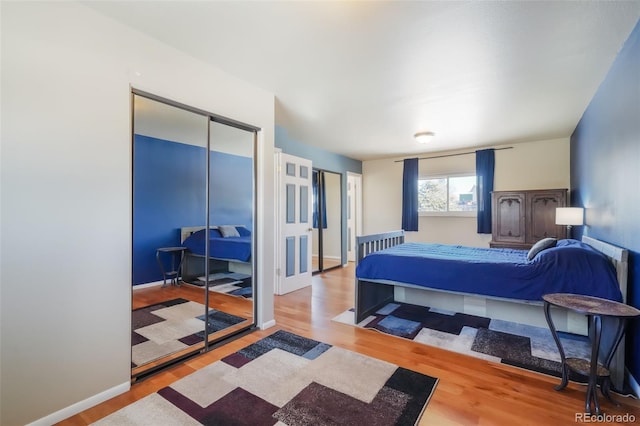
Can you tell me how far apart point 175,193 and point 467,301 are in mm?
3371

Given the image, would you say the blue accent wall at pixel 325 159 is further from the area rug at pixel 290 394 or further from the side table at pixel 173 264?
the area rug at pixel 290 394

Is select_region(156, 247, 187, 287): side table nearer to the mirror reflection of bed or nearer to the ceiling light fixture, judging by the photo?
the mirror reflection of bed

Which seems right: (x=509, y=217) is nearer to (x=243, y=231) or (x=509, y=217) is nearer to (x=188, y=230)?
(x=243, y=231)

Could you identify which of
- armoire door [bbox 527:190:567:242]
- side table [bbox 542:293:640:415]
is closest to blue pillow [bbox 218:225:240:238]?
side table [bbox 542:293:640:415]

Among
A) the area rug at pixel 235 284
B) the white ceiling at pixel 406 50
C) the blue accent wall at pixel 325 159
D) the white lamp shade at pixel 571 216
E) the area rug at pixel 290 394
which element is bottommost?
the area rug at pixel 290 394

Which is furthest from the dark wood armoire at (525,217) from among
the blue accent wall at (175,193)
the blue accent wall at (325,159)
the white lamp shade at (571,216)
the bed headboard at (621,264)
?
the blue accent wall at (175,193)

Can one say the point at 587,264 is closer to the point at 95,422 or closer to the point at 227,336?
the point at 227,336

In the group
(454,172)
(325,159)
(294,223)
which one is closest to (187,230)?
(294,223)

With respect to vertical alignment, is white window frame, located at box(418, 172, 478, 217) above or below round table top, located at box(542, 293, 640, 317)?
above

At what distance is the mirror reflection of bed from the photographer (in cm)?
240

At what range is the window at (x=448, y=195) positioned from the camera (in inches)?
227

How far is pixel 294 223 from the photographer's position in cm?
465

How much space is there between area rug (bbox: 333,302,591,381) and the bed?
4.27 feet

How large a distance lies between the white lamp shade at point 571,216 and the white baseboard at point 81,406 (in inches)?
193
